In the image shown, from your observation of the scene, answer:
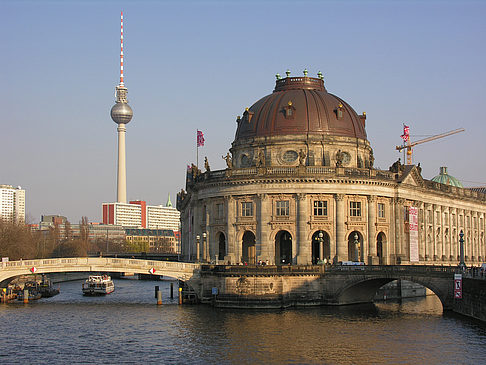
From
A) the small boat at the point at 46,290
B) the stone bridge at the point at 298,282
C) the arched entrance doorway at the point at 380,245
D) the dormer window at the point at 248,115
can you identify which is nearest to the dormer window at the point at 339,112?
the dormer window at the point at 248,115

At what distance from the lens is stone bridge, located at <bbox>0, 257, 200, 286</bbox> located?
299 feet

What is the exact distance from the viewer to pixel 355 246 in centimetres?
10225

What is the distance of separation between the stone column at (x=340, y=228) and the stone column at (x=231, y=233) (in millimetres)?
13494

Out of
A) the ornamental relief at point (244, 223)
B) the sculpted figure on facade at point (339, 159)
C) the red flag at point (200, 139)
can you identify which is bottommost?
the ornamental relief at point (244, 223)

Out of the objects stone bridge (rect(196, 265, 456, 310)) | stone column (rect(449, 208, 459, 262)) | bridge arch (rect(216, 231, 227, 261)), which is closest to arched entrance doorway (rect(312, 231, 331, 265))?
stone bridge (rect(196, 265, 456, 310))

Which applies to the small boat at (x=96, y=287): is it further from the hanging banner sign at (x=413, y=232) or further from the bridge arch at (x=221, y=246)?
the hanging banner sign at (x=413, y=232)

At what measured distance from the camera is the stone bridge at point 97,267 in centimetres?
9125

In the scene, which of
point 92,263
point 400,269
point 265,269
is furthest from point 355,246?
point 92,263

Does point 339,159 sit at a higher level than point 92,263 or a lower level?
higher

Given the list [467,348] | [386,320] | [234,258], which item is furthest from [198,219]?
[467,348]

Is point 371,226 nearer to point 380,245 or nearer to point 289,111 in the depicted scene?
point 380,245

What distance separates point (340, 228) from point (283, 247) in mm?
12865

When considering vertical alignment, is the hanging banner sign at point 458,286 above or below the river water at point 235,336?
above

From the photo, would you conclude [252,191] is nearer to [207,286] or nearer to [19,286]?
[207,286]
